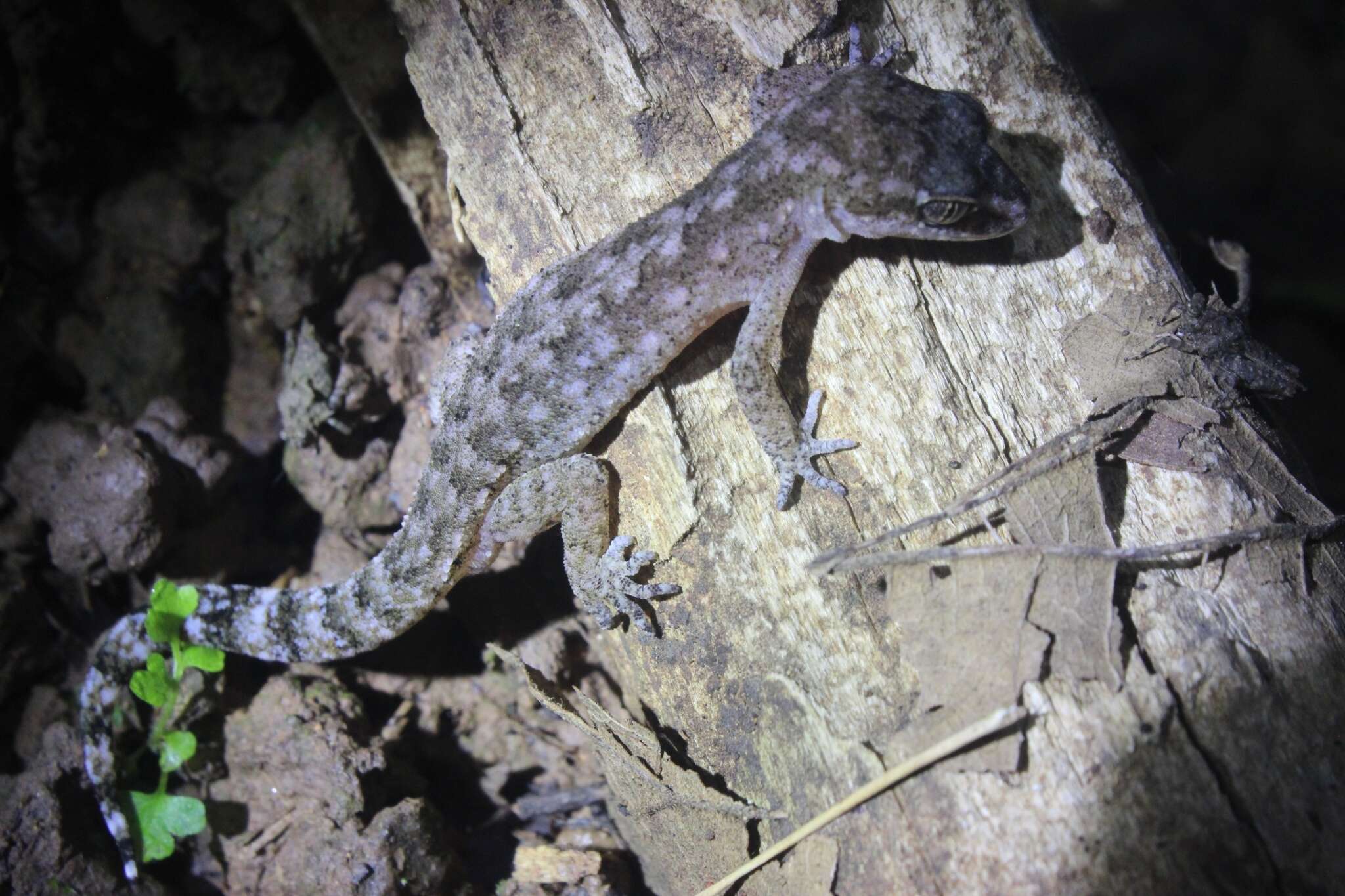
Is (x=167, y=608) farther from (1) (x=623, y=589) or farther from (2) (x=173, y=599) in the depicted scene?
(1) (x=623, y=589)

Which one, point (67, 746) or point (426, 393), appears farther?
point (426, 393)

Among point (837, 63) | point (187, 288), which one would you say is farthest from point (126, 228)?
point (837, 63)

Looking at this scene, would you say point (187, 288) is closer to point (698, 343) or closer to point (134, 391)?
point (134, 391)

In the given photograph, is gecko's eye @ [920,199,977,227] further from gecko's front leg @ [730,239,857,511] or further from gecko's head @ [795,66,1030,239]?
gecko's front leg @ [730,239,857,511]

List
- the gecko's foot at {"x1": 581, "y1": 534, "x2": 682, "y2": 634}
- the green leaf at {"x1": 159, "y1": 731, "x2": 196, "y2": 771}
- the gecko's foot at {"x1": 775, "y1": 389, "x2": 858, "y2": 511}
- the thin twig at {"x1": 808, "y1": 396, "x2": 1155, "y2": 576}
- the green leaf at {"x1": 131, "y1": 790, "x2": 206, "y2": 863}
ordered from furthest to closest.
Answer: the green leaf at {"x1": 159, "y1": 731, "x2": 196, "y2": 771} → the green leaf at {"x1": 131, "y1": 790, "x2": 206, "y2": 863} → the gecko's foot at {"x1": 581, "y1": 534, "x2": 682, "y2": 634} → the gecko's foot at {"x1": 775, "y1": 389, "x2": 858, "y2": 511} → the thin twig at {"x1": 808, "y1": 396, "x2": 1155, "y2": 576}

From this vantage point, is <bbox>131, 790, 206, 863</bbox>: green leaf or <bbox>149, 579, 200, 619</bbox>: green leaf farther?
<bbox>149, 579, 200, 619</bbox>: green leaf

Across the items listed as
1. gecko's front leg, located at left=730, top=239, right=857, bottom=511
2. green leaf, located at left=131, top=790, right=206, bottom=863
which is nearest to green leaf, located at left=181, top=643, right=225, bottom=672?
green leaf, located at left=131, top=790, right=206, bottom=863

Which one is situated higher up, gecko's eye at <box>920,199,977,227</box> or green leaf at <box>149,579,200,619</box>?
green leaf at <box>149,579,200,619</box>
